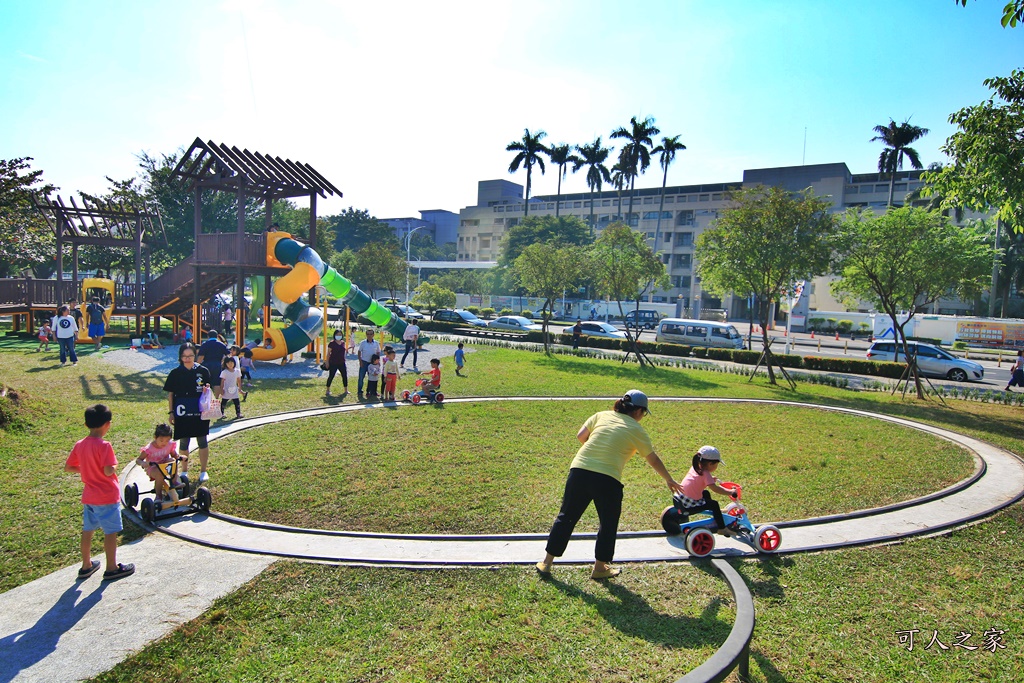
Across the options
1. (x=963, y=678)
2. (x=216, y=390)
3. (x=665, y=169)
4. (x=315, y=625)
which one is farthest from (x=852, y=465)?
(x=665, y=169)

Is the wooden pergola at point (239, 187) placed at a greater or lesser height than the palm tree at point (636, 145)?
lesser

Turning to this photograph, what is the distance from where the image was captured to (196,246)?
22.2 meters

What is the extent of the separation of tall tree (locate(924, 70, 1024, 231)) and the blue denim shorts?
46.5 feet

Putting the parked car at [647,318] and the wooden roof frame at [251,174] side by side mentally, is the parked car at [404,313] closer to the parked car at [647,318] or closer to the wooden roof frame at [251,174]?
the wooden roof frame at [251,174]

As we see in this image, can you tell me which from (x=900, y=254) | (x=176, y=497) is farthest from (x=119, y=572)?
(x=900, y=254)

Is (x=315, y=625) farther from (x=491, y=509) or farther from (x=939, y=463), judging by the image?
(x=939, y=463)

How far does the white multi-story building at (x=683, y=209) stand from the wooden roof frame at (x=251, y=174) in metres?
39.7

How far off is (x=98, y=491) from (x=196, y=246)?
1907cm

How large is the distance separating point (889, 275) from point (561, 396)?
12.0 m

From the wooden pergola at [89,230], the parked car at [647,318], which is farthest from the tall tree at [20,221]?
the parked car at [647,318]

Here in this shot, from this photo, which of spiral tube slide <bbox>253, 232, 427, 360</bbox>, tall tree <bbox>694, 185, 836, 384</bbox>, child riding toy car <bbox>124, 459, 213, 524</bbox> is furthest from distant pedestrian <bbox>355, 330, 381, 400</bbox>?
tall tree <bbox>694, 185, 836, 384</bbox>

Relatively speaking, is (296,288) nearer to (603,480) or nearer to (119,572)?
(119,572)

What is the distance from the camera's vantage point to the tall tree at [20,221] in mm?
20062

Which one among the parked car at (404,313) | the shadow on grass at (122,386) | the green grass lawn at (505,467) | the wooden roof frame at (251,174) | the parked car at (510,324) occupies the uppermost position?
the wooden roof frame at (251,174)
